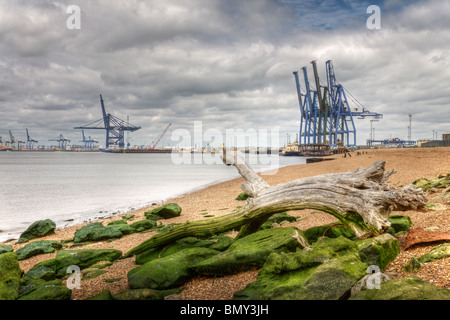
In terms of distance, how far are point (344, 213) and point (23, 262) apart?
6.24 m

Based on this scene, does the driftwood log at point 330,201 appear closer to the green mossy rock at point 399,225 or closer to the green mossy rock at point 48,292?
the green mossy rock at point 399,225

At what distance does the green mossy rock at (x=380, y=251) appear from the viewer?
3406 mm

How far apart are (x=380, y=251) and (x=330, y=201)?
130 centimetres

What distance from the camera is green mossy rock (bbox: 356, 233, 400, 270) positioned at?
11.2 feet

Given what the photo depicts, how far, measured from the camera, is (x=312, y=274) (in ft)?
10.0

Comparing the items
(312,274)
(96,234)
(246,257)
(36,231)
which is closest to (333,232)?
(246,257)

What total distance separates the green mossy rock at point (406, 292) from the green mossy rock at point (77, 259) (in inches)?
176

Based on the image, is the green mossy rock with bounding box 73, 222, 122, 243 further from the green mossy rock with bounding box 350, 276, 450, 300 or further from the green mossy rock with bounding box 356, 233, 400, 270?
the green mossy rock with bounding box 350, 276, 450, 300

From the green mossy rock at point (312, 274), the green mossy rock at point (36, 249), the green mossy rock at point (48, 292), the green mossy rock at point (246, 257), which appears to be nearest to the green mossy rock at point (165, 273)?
the green mossy rock at point (246, 257)

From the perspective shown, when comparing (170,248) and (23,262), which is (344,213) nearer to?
(170,248)

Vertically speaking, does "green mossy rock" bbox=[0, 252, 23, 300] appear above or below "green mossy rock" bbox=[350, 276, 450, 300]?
below

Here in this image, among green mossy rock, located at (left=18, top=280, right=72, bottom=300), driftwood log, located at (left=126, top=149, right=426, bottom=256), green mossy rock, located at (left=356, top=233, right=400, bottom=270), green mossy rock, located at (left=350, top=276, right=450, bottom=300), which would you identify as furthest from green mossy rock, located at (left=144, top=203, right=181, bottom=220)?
green mossy rock, located at (left=350, top=276, right=450, bottom=300)

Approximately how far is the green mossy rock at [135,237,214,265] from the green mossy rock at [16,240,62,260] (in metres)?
3.03
